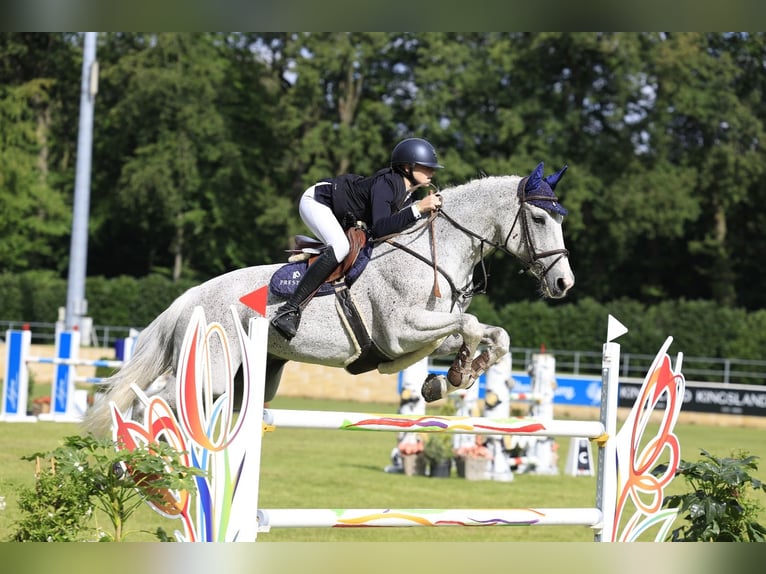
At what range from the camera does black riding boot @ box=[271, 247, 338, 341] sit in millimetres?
5250

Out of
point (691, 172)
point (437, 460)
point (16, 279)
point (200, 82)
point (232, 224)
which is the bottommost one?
point (437, 460)

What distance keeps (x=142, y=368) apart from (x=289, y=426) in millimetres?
1714

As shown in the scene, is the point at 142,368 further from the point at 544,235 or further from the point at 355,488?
the point at 355,488

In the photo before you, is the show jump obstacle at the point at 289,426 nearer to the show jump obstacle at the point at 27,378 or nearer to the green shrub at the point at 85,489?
the green shrub at the point at 85,489

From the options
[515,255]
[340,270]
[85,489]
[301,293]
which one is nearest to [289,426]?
[85,489]

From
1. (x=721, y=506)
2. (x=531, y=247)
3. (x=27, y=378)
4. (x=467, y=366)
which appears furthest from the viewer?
(x=27, y=378)

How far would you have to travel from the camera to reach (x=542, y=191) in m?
5.30

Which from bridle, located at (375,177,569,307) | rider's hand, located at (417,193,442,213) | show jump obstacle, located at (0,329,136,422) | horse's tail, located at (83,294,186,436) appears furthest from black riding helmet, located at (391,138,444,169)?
show jump obstacle, located at (0,329,136,422)

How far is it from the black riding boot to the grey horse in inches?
3.2

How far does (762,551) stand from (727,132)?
1105 inches

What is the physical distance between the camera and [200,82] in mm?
31203

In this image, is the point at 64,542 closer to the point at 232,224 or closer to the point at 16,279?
the point at 16,279

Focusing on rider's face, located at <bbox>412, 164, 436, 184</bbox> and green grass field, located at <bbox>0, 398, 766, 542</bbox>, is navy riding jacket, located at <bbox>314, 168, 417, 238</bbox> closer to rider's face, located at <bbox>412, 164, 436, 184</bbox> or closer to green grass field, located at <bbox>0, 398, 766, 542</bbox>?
rider's face, located at <bbox>412, 164, 436, 184</bbox>
